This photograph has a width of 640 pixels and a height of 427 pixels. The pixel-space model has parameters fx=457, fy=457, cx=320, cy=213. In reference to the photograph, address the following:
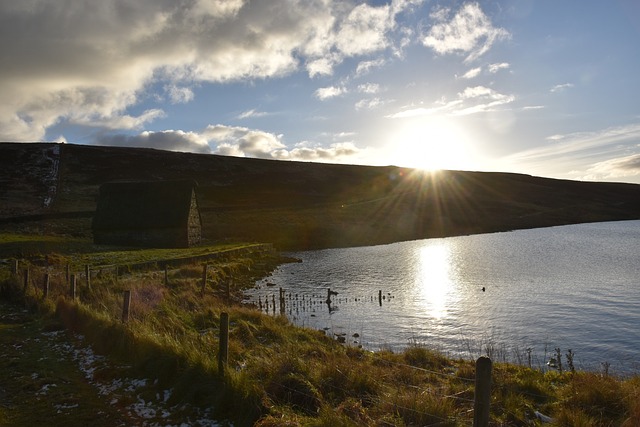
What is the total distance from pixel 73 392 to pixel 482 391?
8.27 m

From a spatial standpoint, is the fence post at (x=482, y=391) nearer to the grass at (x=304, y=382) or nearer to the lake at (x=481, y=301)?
the grass at (x=304, y=382)

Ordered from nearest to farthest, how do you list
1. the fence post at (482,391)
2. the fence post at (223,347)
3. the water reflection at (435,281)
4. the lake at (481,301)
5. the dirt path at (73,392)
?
the fence post at (482,391)
the dirt path at (73,392)
the fence post at (223,347)
the lake at (481,301)
the water reflection at (435,281)

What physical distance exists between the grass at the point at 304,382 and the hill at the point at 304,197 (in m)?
54.3

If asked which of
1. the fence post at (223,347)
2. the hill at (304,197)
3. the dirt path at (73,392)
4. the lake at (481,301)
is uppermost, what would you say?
the hill at (304,197)

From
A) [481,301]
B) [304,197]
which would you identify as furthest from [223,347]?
[304,197]

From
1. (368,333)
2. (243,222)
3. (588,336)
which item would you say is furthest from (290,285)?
(243,222)

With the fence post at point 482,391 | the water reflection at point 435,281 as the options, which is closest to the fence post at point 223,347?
the fence post at point 482,391

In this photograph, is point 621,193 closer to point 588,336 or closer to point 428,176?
point 428,176

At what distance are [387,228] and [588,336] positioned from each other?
6439 cm

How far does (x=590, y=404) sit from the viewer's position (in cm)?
956

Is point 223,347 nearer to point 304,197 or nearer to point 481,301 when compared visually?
point 481,301

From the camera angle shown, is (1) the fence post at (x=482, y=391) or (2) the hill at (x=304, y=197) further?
(2) the hill at (x=304, y=197)

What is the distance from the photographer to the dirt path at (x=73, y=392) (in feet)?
26.8

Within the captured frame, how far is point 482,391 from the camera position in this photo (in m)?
5.42
